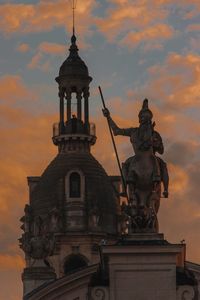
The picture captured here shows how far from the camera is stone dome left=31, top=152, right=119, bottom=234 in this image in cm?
10062

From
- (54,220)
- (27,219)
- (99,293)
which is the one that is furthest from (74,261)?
(99,293)

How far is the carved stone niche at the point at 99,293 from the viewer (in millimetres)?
37562

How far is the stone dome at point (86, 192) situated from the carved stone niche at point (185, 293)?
62.2 m

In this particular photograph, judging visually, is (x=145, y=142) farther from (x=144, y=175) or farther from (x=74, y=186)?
(x=74, y=186)

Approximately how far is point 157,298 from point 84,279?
16347 millimetres

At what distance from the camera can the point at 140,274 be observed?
123 feet

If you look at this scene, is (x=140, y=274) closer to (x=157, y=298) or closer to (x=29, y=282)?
(x=157, y=298)

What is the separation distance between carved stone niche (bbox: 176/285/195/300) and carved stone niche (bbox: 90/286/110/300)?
1659mm

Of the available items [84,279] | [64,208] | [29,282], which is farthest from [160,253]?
[64,208]

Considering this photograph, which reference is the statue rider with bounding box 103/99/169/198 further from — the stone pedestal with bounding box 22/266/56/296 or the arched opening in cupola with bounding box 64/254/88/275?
the arched opening in cupola with bounding box 64/254/88/275

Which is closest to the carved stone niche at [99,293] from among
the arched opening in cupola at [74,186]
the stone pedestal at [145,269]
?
the stone pedestal at [145,269]

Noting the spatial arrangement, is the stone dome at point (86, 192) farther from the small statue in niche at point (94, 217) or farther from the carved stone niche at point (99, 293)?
the carved stone niche at point (99, 293)

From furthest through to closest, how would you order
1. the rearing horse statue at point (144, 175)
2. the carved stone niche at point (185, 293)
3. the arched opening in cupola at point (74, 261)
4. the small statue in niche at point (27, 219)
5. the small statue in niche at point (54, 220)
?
the small statue in niche at point (27, 219)
the arched opening in cupola at point (74, 261)
the small statue in niche at point (54, 220)
the rearing horse statue at point (144, 175)
the carved stone niche at point (185, 293)

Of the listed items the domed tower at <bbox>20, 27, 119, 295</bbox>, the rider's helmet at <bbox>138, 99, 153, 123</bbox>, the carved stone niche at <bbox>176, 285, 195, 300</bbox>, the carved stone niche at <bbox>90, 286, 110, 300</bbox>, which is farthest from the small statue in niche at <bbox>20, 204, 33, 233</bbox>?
the carved stone niche at <bbox>176, 285, 195, 300</bbox>
